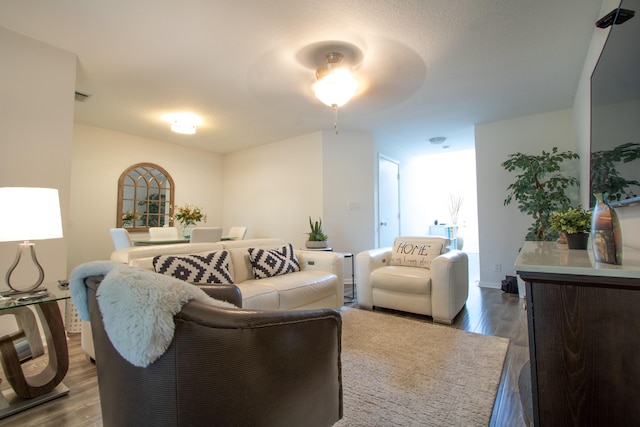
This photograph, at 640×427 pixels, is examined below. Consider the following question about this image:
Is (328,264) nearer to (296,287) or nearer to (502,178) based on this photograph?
(296,287)

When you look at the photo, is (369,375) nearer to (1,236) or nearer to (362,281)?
(362,281)

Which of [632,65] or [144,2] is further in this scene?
[144,2]

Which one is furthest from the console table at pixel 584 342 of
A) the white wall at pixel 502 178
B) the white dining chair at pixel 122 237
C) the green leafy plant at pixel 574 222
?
the white dining chair at pixel 122 237

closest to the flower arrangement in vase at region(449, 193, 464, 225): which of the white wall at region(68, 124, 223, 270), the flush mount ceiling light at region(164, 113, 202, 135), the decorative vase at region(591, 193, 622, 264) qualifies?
the flush mount ceiling light at region(164, 113, 202, 135)

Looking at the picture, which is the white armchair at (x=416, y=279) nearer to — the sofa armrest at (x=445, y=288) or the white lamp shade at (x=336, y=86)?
the sofa armrest at (x=445, y=288)

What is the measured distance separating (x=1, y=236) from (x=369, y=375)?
215cm

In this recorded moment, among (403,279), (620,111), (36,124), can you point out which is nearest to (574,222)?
(620,111)

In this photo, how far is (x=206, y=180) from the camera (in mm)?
5676

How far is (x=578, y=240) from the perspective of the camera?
159 cm

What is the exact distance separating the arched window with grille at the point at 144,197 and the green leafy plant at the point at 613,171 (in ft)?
17.7

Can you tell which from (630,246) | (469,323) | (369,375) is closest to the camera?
(630,246)

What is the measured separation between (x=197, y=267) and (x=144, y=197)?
10.9ft

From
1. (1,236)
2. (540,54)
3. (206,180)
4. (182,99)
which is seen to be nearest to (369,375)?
(1,236)

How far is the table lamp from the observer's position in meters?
1.43
